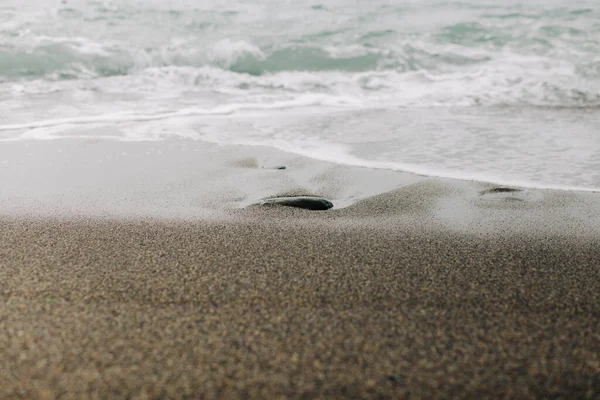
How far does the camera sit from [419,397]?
1049 millimetres

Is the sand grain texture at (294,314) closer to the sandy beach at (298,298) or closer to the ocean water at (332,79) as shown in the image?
the sandy beach at (298,298)

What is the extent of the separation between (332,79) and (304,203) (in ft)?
16.3

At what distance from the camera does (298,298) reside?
57.2 inches

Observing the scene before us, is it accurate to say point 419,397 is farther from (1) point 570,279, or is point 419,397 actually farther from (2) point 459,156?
(2) point 459,156

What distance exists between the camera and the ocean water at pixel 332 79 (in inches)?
145

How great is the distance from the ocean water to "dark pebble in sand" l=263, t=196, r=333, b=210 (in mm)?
868

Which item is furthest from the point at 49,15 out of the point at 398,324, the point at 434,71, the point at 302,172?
the point at 398,324

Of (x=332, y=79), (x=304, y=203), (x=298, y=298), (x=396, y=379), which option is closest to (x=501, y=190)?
(x=304, y=203)

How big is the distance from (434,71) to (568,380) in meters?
6.84

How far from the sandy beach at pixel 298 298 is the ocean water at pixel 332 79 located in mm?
1100

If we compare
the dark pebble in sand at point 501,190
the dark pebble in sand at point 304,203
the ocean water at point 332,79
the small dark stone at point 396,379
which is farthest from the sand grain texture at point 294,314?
the ocean water at point 332,79

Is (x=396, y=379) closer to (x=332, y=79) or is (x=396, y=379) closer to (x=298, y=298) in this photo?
(x=298, y=298)

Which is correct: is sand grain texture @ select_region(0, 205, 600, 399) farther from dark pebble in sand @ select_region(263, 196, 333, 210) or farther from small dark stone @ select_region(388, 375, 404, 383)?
dark pebble in sand @ select_region(263, 196, 333, 210)

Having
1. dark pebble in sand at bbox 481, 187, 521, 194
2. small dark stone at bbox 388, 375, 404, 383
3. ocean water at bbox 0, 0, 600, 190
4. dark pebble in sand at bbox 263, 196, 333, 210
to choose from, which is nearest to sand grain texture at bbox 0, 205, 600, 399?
small dark stone at bbox 388, 375, 404, 383
